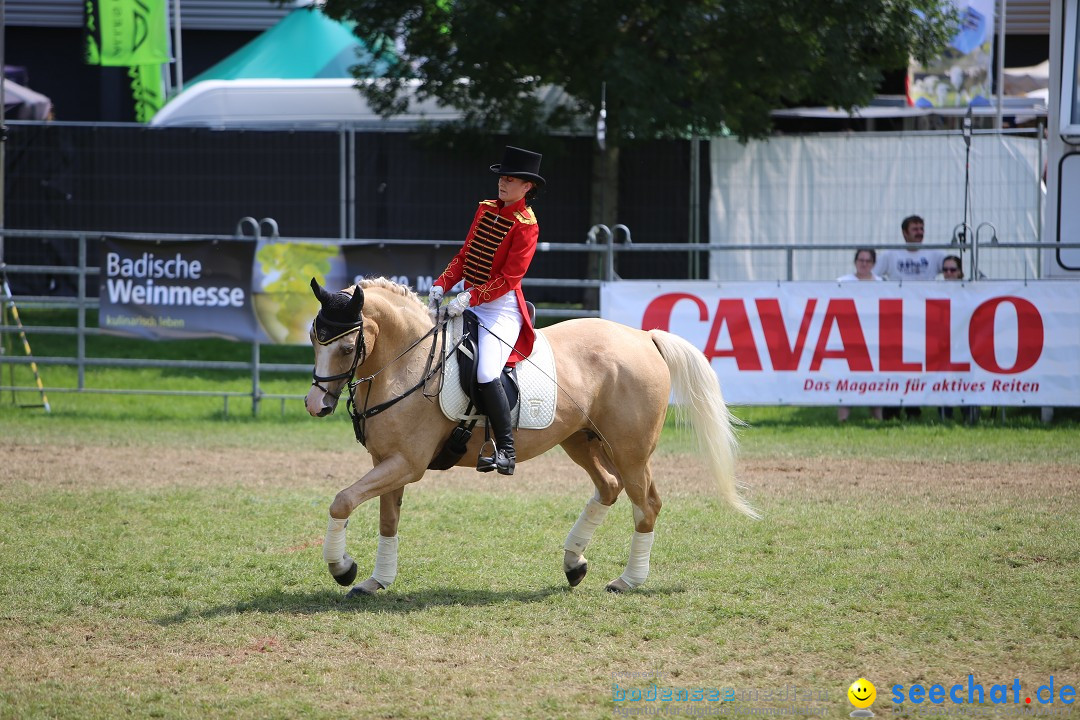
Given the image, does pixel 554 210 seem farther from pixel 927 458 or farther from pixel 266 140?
pixel 927 458

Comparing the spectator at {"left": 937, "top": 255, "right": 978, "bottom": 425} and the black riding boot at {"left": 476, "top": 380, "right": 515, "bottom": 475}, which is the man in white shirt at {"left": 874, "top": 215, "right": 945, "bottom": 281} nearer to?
the spectator at {"left": 937, "top": 255, "right": 978, "bottom": 425}

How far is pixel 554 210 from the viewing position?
1673cm

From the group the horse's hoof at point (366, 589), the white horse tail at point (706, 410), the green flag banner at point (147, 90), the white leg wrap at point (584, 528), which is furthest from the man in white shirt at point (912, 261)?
the green flag banner at point (147, 90)

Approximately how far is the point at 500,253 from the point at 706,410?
1.65 meters

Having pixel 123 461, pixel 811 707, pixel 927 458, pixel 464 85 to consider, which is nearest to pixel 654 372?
pixel 811 707

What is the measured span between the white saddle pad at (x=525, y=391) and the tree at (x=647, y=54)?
8.22 metres

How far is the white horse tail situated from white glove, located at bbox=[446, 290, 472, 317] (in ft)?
4.55

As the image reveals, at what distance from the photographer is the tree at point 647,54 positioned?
14492 mm

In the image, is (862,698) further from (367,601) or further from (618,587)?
(367,601)

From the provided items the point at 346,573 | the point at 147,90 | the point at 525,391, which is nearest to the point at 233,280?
the point at 525,391

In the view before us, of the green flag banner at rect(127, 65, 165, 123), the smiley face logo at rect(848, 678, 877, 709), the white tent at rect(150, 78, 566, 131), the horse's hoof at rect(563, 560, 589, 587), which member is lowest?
the horse's hoof at rect(563, 560, 589, 587)

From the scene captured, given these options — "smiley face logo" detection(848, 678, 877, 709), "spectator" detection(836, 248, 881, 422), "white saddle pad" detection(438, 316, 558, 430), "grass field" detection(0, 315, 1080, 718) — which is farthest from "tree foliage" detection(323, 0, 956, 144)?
"smiley face logo" detection(848, 678, 877, 709)

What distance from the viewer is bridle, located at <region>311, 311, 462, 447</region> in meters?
6.02

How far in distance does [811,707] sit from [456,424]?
268 cm
